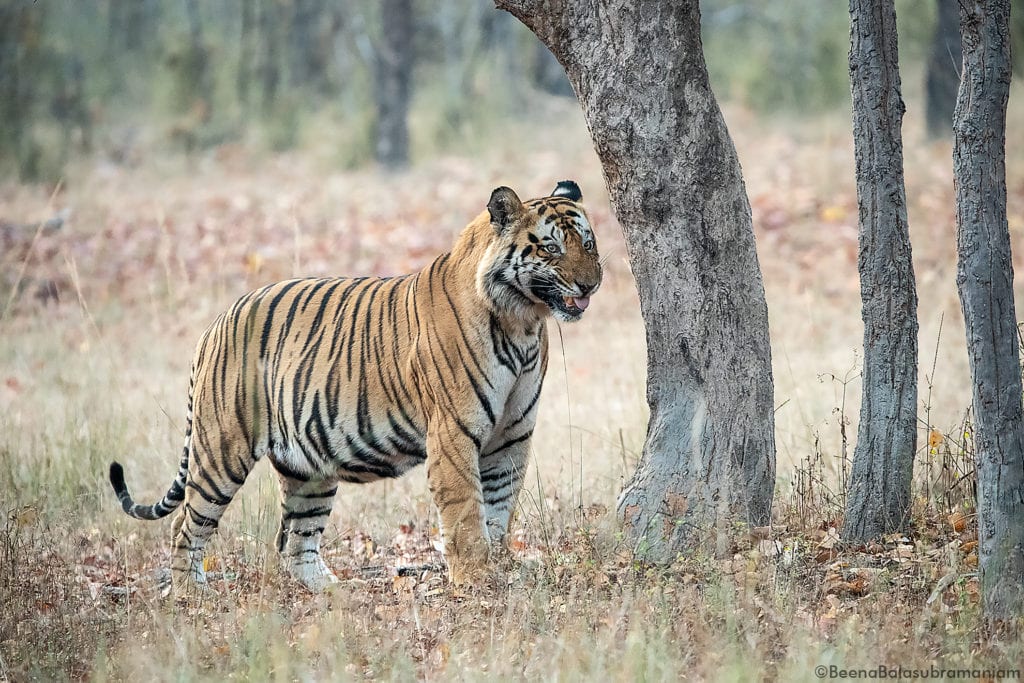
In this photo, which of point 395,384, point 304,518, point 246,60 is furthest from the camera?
point 246,60

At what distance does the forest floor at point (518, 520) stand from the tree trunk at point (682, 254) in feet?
0.84

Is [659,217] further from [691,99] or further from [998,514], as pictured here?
[998,514]

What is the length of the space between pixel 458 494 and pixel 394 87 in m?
13.4

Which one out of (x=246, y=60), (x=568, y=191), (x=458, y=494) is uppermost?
(x=246, y=60)

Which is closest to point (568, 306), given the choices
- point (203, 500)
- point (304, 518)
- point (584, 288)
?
point (584, 288)

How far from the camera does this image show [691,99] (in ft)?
16.5

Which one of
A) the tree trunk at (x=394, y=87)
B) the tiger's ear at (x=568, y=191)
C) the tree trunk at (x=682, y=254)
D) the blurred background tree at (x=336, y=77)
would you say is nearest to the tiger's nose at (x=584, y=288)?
the tree trunk at (x=682, y=254)

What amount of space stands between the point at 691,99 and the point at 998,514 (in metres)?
2.08

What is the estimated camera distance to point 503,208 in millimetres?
5242

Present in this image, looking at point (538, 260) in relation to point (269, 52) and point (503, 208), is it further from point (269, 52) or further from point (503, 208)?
point (269, 52)

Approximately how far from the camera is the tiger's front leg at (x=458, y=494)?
528 centimetres

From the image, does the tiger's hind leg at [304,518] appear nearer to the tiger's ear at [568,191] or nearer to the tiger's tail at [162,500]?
the tiger's tail at [162,500]

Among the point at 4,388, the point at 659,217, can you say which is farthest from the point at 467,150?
the point at 659,217

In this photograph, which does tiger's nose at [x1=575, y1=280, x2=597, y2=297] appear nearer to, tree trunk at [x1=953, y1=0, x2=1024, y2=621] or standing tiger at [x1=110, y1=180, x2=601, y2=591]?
standing tiger at [x1=110, y1=180, x2=601, y2=591]
